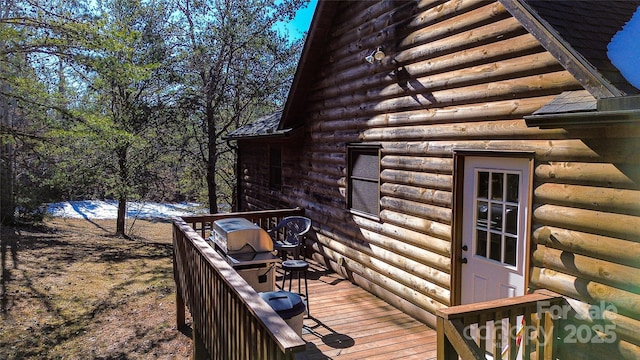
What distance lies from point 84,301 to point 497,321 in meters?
7.96

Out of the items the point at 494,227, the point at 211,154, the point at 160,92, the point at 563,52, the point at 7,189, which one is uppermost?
the point at 160,92

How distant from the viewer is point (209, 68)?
1433 cm

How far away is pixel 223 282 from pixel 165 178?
14888mm

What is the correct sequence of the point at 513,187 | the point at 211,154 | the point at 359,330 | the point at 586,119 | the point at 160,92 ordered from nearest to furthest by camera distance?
the point at 586,119 → the point at 513,187 → the point at 359,330 → the point at 211,154 → the point at 160,92

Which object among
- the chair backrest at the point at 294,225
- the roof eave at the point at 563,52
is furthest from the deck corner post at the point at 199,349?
the roof eave at the point at 563,52

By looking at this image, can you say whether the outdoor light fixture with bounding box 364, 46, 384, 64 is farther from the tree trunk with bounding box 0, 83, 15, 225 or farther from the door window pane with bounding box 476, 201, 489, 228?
the tree trunk with bounding box 0, 83, 15, 225

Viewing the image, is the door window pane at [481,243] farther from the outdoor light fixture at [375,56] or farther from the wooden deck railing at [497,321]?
the outdoor light fixture at [375,56]

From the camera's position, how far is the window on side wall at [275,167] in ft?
33.7

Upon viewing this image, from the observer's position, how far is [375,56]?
5.93 meters

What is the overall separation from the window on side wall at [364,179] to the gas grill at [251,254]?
1925mm

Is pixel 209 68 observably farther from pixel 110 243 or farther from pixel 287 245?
pixel 287 245

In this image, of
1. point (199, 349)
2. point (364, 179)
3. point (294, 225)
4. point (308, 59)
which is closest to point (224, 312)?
point (199, 349)

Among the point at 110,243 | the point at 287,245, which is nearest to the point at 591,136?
the point at 287,245

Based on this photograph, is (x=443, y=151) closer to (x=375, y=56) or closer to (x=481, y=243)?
(x=481, y=243)
